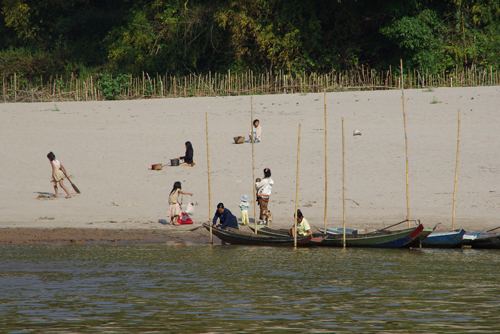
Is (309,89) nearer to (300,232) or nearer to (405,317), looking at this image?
(300,232)

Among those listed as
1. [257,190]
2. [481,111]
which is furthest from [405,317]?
[481,111]

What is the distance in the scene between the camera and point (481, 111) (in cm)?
2089

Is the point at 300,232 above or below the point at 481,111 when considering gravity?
below

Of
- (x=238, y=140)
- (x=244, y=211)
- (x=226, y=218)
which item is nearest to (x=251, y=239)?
(x=226, y=218)

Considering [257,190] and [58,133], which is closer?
[257,190]

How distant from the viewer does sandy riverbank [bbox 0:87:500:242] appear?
562 inches

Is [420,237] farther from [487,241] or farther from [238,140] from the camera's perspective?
[238,140]

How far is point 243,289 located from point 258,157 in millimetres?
9271

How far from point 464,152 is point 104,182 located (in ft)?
34.2

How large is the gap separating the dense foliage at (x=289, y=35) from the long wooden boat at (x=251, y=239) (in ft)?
63.3

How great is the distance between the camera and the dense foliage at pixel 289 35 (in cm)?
3019

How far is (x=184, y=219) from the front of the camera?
13906 millimetres

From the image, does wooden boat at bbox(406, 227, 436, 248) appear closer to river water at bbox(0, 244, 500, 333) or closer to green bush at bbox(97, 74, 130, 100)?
river water at bbox(0, 244, 500, 333)

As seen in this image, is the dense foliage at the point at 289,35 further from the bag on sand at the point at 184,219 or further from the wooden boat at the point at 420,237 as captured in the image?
the wooden boat at the point at 420,237
